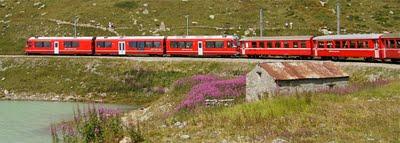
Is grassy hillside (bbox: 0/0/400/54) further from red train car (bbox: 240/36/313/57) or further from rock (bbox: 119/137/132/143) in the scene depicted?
rock (bbox: 119/137/132/143)

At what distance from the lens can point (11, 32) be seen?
300 ft

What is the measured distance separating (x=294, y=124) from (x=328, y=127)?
1134 millimetres

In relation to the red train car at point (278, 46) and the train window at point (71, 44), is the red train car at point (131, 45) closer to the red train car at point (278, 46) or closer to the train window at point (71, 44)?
the train window at point (71, 44)

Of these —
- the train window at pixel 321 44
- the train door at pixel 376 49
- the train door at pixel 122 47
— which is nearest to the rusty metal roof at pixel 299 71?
the train door at pixel 376 49

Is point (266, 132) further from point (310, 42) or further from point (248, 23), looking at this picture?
point (248, 23)

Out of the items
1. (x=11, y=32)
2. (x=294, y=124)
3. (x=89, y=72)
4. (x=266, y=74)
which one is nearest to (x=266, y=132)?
(x=294, y=124)

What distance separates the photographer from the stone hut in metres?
27.8

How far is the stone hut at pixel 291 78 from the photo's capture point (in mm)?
27828

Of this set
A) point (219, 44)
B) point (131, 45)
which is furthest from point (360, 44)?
point (131, 45)

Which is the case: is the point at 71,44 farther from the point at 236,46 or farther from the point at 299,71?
the point at 299,71

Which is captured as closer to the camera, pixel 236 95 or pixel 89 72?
pixel 236 95

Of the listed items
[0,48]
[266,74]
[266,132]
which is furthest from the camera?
[0,48]

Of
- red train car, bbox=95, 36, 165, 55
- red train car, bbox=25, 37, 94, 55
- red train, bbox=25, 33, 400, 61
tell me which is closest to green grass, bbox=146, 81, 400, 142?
red train, bbox=25, 33, 400, 61

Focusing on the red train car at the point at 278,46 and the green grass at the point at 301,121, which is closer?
the green grass at the point at 301,121
